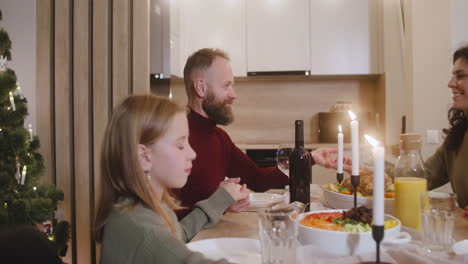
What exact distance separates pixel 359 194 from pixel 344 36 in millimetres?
2681

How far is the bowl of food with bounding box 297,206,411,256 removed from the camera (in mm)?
862

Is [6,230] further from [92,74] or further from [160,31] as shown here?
[160,31]

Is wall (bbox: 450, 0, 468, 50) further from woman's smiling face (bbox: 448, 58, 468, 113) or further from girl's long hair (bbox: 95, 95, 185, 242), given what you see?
girl's long hair (bbox: 95, 95, 185, 242)

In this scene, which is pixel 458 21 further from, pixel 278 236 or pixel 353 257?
pixel 278 236

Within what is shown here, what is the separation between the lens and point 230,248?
98 centimetres

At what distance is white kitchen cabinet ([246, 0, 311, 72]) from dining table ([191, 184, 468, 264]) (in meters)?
2.21

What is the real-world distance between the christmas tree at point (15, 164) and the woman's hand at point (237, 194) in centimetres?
111

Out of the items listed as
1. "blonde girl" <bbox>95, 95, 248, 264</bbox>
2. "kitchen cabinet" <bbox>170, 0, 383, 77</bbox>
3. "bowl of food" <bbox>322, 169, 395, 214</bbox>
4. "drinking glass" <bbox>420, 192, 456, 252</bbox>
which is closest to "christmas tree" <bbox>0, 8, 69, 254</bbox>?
"blonde girl" <bbox>95, 95, 248, 264</bbox>

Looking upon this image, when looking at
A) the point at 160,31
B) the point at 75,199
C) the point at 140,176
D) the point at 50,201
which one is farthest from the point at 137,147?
the point at 160,31

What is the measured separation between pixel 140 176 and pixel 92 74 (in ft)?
5.72

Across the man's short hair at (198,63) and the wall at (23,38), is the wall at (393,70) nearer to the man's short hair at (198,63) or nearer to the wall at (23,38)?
the man's short hair at (198,63)

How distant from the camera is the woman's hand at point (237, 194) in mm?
1274

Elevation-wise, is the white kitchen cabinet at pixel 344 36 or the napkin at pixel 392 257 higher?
the white kitchen cabinet at pixel 344 36

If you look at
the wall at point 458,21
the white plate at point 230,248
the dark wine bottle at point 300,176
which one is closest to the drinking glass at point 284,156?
the dark wine bottle at point 300,176
